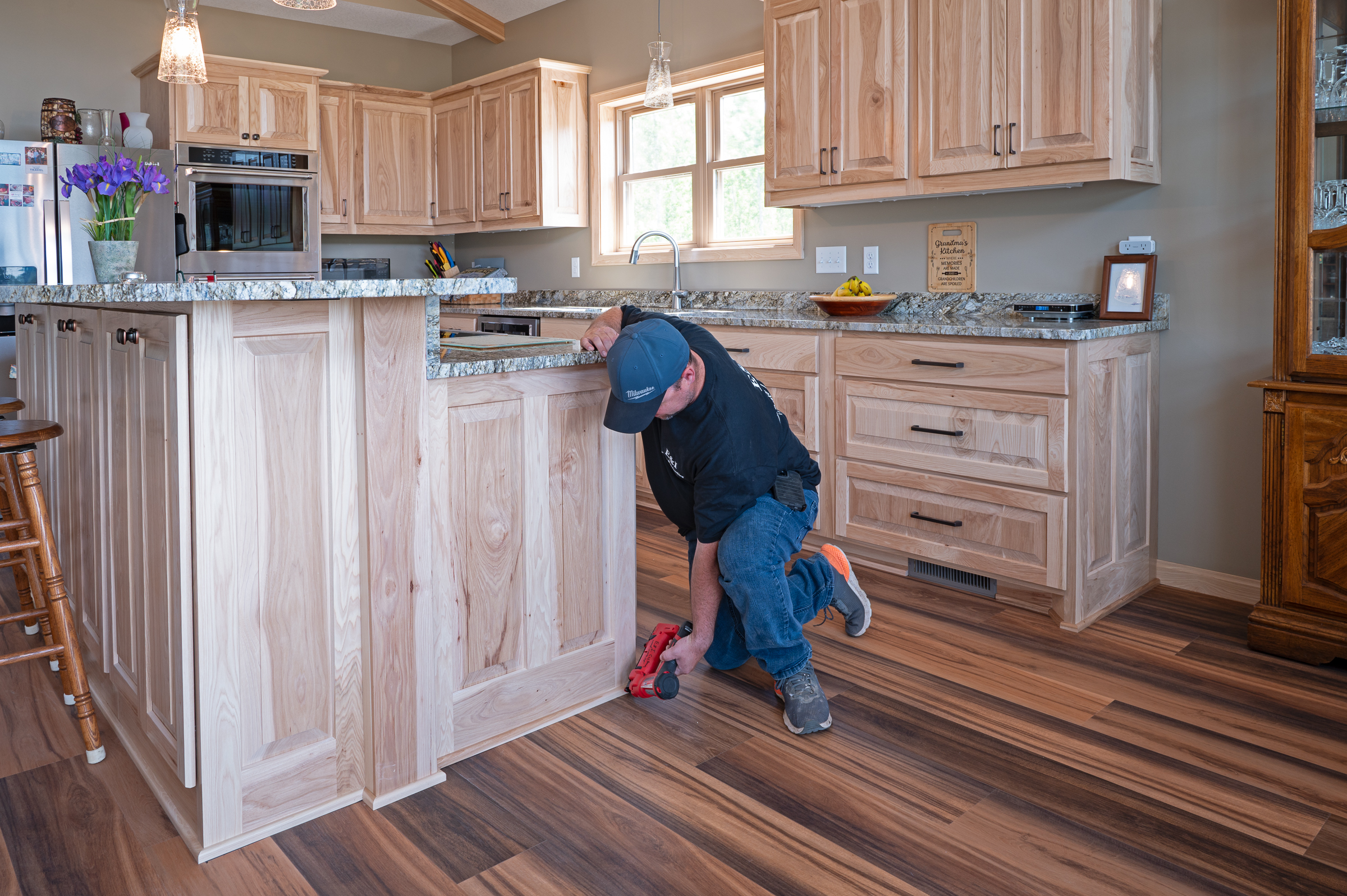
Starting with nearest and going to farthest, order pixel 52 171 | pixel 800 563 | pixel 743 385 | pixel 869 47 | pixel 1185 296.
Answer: pixel 743 385
pixel 800 563
pixel 1185 296
pixel 869 47
pixel 52 171

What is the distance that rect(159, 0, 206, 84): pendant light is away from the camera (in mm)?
3016

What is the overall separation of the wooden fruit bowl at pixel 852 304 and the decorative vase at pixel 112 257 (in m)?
2.43

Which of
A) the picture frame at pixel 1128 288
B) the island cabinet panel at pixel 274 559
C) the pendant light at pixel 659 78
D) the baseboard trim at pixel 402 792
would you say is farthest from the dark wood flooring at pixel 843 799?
the pendant light at pixel 659 78

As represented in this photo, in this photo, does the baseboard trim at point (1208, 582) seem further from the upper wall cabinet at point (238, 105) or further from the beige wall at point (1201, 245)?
the upper wall cabinet at point (238, 105)

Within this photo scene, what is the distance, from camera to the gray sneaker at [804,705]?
219 cm

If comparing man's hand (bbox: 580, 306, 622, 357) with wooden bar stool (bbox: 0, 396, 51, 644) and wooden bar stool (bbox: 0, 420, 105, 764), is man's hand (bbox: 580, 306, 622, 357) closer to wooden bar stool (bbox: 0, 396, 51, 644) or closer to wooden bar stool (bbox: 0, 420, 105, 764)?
wooden bar stool (bbox: 0, 420, 105, 764)

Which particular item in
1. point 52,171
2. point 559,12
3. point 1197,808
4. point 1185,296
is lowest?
point 1197,808

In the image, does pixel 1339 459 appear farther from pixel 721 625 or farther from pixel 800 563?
pixel 721 625

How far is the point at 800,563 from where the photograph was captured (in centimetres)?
262

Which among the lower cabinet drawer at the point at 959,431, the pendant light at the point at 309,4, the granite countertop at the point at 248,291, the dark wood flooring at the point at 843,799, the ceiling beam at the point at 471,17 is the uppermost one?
the ceiling beam at the point at 471,17

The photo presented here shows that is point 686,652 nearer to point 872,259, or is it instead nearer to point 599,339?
point 599,339

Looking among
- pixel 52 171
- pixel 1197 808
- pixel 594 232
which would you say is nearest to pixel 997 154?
pixel 1197 808

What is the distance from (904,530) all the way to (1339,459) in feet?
4.11

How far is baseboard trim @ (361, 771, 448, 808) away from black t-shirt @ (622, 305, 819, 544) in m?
0.76
